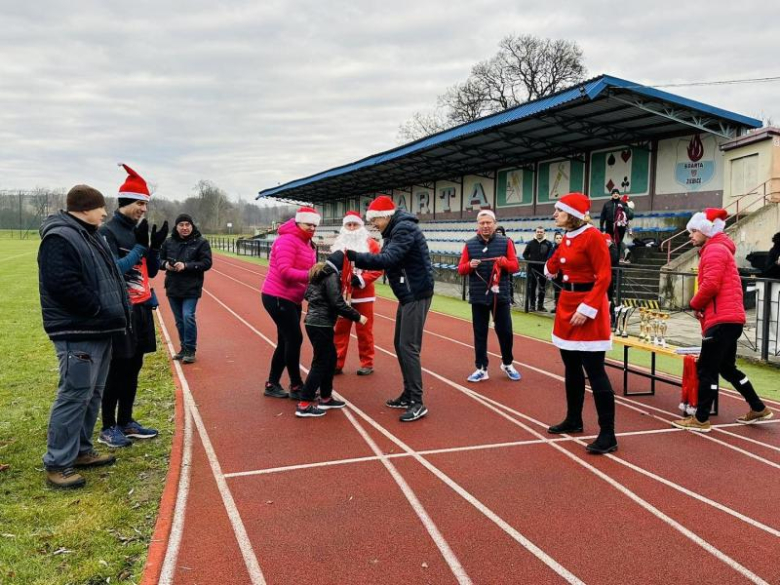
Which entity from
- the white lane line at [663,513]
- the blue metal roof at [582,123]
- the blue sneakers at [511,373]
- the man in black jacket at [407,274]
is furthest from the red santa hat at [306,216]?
the blue metal roof at [582,123]

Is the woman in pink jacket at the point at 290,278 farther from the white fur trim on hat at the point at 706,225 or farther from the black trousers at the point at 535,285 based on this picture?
the black trousers at the point at 535,285

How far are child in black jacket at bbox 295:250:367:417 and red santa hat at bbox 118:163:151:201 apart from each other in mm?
1597

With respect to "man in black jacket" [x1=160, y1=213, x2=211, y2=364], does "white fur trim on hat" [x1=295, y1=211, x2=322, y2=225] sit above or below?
above

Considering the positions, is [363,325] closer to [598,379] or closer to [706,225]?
[598,379]

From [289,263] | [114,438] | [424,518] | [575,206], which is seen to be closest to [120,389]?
[114,438]

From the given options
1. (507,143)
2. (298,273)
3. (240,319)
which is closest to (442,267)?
(507,143)

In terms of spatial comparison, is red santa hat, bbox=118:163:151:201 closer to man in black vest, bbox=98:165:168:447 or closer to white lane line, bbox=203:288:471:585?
man in black vest, bbox=98:165:168:447

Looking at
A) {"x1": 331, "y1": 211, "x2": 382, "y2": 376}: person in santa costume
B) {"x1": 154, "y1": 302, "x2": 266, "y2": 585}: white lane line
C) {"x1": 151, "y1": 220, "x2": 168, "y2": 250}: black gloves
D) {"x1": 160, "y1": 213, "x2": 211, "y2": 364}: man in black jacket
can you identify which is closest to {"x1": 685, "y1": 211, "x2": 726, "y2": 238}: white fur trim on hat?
{"x1": 331, "y1": 211, "x2": 382, "y2": 376}: person in santa costume

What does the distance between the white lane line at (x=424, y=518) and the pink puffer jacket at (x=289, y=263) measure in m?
1.59

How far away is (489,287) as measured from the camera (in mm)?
7102

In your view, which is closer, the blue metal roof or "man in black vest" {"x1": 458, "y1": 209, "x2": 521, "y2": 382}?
"man in black vest" {"x1": 458, "y1": 209, "x2": 521, "y2": 382}

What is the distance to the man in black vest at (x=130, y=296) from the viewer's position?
15.6 feet

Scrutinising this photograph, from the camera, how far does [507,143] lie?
25969 millimetres

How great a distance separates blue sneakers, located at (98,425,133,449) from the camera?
4766 millimetres
